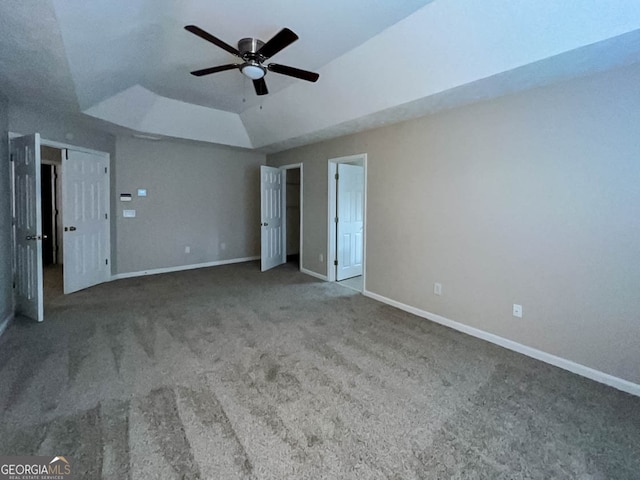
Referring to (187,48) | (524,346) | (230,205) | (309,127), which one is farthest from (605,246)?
(230,205)

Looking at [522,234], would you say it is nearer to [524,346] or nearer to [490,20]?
[524,346]

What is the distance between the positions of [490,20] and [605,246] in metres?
1.93

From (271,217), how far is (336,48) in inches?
142

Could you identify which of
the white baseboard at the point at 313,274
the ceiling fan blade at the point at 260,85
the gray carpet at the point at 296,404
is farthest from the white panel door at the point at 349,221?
the ceiling fan blade at the point at 260,85

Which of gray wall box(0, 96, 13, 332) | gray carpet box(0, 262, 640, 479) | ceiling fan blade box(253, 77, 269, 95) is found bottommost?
gray carpet box(0, 262, 640, 479)

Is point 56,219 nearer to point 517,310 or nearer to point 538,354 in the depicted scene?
point 517,310

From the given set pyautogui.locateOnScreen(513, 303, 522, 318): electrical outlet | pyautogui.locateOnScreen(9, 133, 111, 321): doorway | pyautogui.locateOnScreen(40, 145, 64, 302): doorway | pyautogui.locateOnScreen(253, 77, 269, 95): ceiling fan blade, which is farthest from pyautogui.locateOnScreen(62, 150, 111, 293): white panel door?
pyautogui.locateOnScreen(513, 303, 522, 318): electrical outlet

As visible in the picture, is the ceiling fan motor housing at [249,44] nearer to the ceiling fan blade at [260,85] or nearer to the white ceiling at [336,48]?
the white ceiling at [336,48]

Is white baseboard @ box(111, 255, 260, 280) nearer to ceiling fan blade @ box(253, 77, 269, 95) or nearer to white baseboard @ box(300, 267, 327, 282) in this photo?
white baseboard @ box(300, 267, 327, 282)

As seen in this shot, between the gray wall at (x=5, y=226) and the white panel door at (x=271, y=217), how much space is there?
3.38 m

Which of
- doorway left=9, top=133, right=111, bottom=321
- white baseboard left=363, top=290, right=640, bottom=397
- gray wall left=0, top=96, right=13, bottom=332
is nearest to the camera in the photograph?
white baseboard left=363, top=290, right=640, bottom=397

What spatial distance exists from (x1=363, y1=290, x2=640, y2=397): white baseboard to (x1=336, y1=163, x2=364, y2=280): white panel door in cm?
165

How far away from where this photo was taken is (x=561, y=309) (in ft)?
8.73

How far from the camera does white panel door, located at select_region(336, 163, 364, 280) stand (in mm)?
5285
